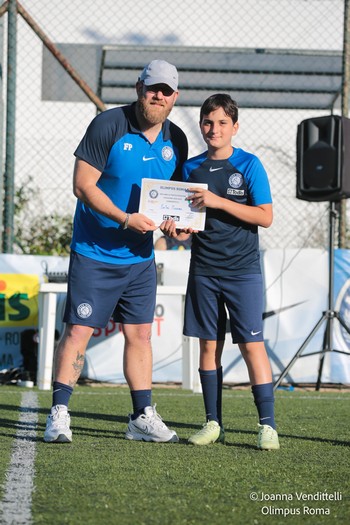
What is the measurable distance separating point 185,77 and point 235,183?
802cm

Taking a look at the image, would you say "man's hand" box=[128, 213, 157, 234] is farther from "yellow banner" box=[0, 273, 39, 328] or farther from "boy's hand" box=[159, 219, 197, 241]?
"yellow banner" box=[0, 273, 39, 328]

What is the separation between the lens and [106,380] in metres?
9.09

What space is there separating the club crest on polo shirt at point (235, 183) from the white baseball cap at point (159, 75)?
0.55 metres

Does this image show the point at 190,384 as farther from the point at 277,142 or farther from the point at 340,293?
the point at 277,142

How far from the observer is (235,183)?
504 cm

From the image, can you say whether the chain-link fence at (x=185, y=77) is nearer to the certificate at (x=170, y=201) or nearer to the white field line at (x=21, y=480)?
the white field line at (x=21, y=480)

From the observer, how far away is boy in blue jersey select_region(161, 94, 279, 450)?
5.01 meters

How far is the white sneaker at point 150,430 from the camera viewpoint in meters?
5.08

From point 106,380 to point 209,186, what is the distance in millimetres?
4366

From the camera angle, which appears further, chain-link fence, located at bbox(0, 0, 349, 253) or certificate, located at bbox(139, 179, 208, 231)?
chain-link fence, located at bbox(0, 0, 349, 253)

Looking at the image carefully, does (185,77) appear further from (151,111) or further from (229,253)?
(229,253)

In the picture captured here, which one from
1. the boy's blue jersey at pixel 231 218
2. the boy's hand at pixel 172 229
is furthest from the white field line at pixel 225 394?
the boy's hand at pixel 172 229

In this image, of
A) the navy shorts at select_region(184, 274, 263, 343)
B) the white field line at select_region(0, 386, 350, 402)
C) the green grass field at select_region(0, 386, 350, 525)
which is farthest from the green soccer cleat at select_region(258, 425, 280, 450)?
the white field line at select_region(0, 386, 350, 402)

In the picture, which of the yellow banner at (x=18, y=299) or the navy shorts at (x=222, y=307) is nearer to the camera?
the navy shorts at (x=222, y=307)
